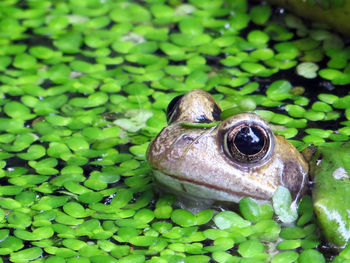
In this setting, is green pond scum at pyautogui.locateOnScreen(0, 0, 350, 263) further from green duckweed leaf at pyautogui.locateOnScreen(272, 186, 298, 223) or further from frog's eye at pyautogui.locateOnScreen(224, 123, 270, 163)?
frog's eye at pyautogui.locateOnScreen(224, 123, 270, 163)

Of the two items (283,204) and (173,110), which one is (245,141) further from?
(173,110)

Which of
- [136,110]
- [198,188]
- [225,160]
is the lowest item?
[136,110]

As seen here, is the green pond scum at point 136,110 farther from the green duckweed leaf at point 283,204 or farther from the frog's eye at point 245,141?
the frog's eye at point 245,141

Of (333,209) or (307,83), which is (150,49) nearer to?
(307,83)

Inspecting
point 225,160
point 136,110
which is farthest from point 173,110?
point 136,110

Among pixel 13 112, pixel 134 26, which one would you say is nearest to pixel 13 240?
pixel 13 112

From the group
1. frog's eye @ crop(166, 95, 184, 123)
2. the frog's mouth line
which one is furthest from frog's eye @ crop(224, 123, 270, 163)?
frog's eye @ crop(166, 95, 184, 123)
